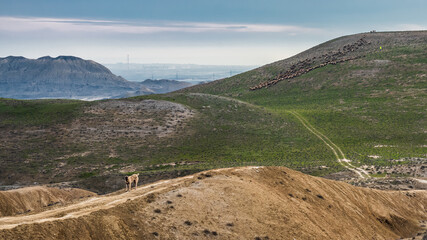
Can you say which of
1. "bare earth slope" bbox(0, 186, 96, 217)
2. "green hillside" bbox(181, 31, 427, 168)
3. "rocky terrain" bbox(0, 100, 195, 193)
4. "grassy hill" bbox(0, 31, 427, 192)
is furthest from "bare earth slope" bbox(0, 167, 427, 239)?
"green hillside" bbox(181, 31, 427, 168)

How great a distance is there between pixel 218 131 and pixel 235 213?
180 feet

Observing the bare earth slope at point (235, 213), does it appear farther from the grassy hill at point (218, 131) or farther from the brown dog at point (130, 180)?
the grassy hill at point (218, 131)

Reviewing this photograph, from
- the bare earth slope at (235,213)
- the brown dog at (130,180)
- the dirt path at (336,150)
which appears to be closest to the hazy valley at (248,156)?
the bare earth slope at (235,213)

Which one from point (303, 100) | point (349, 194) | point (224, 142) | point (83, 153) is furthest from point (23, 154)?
point (303, 100)

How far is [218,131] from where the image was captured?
260 ft

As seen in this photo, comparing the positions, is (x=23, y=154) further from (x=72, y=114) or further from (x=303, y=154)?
(x=303, y=154)

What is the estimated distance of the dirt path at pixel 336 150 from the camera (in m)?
54.1

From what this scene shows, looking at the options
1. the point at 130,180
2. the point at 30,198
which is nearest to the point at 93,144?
the point at 30,198

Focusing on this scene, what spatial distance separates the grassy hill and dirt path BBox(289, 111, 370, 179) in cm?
116

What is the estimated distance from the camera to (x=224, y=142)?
2889 inches

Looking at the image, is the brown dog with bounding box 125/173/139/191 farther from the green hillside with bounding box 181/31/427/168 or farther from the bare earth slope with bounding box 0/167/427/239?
the green hillside with bounding box 181/31/427/168

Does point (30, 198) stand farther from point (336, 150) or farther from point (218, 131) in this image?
point (336, 150)

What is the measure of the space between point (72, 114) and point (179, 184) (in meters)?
65.3

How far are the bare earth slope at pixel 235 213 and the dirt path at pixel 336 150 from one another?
15.6 meters
